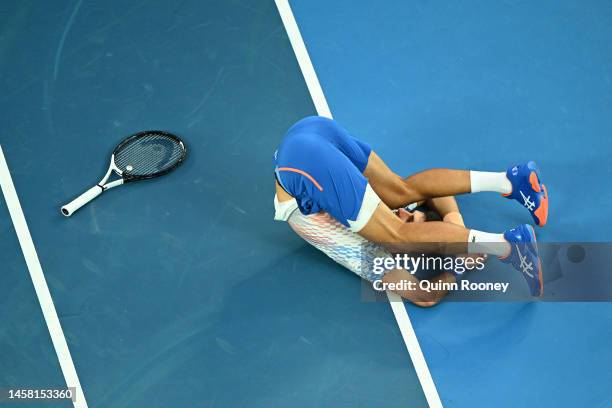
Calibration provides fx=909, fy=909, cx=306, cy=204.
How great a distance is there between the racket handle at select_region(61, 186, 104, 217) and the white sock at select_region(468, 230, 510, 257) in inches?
91.3

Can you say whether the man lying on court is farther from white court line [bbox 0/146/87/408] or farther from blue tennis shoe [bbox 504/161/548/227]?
white court line [bbox 0/146/87/408]

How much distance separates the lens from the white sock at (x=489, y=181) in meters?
5.22

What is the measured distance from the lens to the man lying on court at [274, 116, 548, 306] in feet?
15.6

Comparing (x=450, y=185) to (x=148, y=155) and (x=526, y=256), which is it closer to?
(x=526, y=256)

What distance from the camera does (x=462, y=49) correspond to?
6.27 m

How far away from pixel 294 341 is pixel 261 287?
409 millimetres

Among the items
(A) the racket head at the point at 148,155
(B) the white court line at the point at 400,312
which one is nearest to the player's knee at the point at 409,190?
(B) the white court line at the point at 400,312

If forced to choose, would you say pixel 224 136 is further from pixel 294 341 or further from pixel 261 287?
pixel 294 341

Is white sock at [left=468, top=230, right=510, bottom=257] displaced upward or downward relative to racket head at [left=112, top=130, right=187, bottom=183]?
downward

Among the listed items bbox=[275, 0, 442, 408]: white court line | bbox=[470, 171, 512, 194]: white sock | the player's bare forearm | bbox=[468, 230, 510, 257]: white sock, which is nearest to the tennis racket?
bbox=[275, 0, 442, 408]: white court line

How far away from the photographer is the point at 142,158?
584 cm

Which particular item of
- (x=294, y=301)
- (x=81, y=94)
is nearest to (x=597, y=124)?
(x=294, y=301)

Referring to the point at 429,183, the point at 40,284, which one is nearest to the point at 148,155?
the point at 40,284

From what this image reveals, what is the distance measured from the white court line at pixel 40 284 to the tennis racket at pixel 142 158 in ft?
1.00
